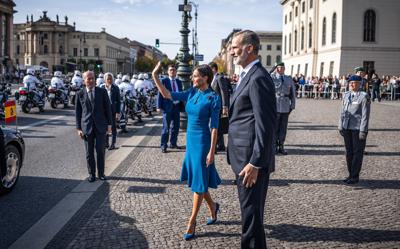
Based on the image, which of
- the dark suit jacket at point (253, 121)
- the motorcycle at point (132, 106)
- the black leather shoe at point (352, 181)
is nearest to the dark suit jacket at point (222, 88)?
the black leather shoe at point (352, 181)

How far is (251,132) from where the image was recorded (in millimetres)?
3604

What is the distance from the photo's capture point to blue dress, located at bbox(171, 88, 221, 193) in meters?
4.85

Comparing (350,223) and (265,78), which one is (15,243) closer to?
(265,78)

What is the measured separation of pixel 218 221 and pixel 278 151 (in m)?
5.27

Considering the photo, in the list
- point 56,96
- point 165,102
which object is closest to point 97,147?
point 165,102

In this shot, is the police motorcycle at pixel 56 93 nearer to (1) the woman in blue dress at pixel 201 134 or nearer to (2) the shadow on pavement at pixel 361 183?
(2) the shadow on pavement at pixel 361 183

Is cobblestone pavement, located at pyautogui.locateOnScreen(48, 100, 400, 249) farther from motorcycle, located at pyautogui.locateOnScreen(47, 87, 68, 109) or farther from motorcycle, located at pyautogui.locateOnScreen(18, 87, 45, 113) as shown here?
motorcycle, located at pyautogui.locateOnScreen(47, 87, 68, 109)

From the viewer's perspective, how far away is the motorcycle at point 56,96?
2280 cm

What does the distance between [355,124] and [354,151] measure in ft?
1.51

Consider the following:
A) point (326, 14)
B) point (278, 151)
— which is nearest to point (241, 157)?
point (278, 151)

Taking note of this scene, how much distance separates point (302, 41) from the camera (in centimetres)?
5775

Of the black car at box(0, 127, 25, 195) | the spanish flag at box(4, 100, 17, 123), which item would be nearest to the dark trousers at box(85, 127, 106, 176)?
the black car at box(0, 127, 25, 195)

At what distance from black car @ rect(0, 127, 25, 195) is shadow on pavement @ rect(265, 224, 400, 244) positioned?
3860mm

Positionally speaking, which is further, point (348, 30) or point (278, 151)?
point (348, 30)
